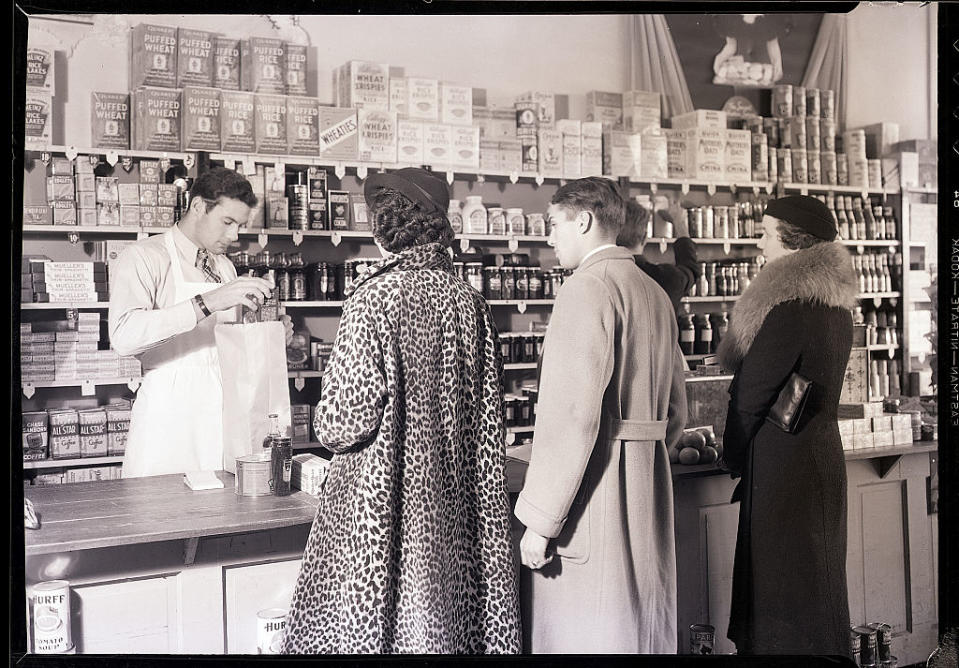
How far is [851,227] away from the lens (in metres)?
3.33

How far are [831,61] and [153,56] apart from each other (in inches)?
100

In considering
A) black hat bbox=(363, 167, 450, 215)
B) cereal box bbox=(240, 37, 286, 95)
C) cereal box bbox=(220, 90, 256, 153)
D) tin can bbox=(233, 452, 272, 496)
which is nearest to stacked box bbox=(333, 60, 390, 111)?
cereal box bbox=(240, 37, 286, 95)

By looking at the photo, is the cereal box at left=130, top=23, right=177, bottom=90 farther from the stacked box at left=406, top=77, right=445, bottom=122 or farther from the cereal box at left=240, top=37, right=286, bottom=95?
the stacked box at left=406, top=77, right=445, bottom=122

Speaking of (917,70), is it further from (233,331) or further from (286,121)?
(233,331)

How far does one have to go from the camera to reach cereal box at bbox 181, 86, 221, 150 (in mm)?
3182

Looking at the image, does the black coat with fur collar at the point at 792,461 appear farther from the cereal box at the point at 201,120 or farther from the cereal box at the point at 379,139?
the cereal box at the point at 201,120

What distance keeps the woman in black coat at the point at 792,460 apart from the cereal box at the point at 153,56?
227cm

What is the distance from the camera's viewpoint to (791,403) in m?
3.08

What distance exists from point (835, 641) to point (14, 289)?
320cm

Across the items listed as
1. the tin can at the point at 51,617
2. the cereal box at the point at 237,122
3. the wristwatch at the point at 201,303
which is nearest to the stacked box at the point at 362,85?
the cereal box at the point at 237,122

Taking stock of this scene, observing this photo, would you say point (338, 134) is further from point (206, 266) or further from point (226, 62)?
point (206, 266)

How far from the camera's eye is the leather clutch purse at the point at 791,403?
3.07 metres

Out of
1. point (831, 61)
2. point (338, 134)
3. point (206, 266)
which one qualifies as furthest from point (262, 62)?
point (831, 61)

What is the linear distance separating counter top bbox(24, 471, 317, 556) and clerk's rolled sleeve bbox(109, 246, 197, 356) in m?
0.49
